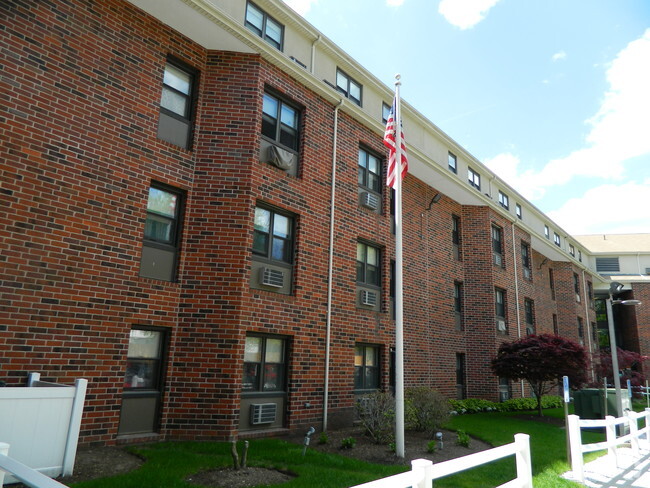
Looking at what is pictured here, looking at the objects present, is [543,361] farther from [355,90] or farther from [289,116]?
[289,116]

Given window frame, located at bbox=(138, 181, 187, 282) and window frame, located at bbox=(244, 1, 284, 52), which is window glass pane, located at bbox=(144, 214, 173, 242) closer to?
window frame, located at bbox=(138, 181, 187, 282)

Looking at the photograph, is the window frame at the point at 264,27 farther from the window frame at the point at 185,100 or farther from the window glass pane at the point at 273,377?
the window glass pane at the point at 273,377

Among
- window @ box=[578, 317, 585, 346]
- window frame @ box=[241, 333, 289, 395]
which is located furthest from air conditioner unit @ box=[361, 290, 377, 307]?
window @ box=[578, 317, 585, 346]

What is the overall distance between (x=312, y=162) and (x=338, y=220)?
1.83 meters

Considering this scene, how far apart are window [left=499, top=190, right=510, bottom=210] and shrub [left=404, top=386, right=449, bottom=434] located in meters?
15.9

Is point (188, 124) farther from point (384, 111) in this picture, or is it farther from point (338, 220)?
point (384, 111)

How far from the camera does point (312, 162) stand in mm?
13359

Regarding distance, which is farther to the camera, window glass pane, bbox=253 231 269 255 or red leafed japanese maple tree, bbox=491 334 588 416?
red leafed japanese maple tree, bbox=491 334 588 416

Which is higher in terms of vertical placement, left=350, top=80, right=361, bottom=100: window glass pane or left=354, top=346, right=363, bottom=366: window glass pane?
left=350, top=80, right=361, bottom=100: window glass pane

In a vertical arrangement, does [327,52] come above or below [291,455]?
above

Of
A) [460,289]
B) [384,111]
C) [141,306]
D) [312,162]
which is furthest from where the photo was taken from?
[460,289]

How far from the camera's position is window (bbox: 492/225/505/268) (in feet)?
75.8

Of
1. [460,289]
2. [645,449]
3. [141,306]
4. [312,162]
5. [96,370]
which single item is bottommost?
[645,449]

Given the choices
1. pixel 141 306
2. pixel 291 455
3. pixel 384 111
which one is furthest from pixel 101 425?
pixel 384 111
